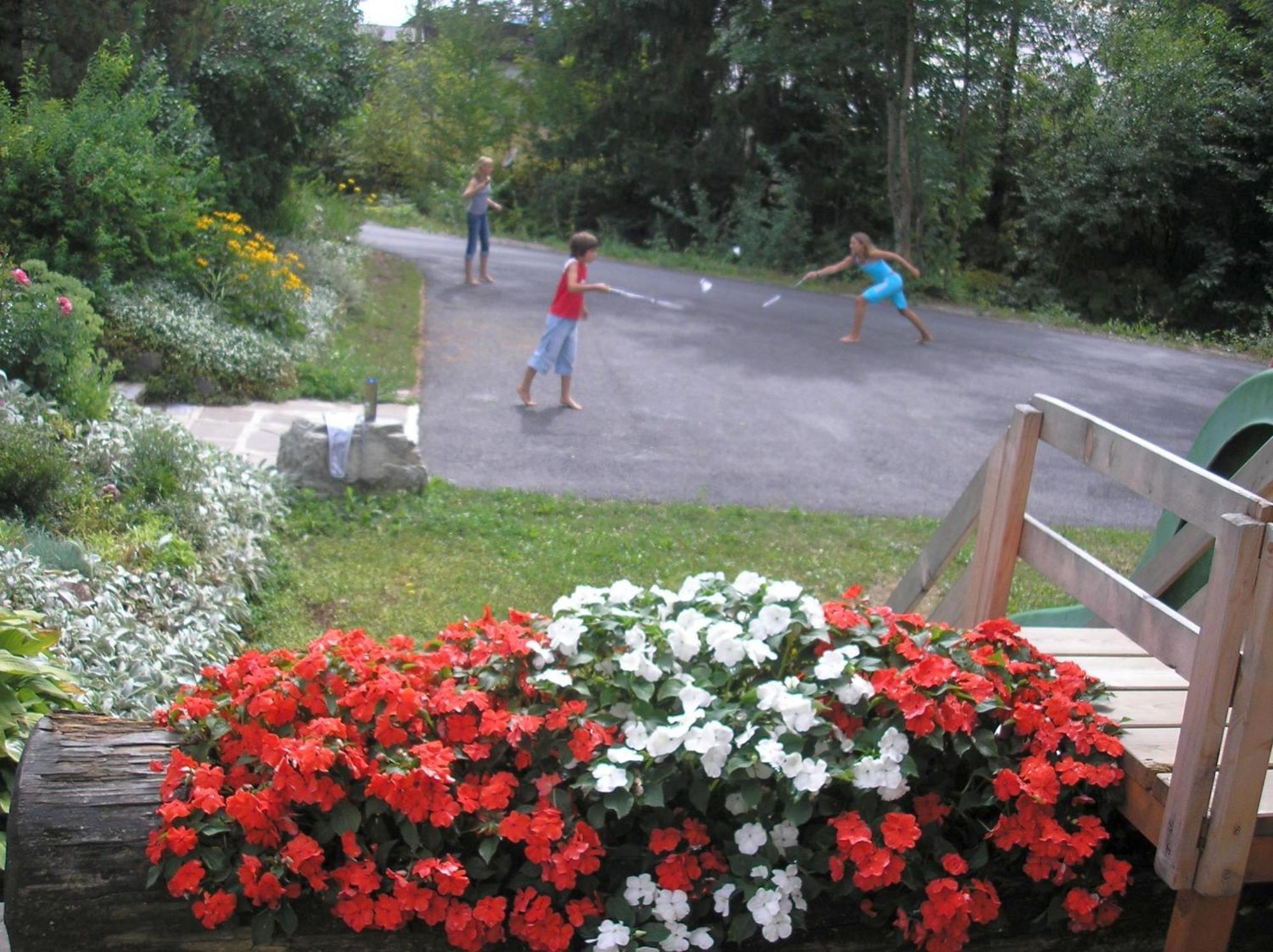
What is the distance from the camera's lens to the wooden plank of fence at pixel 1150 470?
2629 mm

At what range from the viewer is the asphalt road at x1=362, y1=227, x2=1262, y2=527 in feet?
28.9

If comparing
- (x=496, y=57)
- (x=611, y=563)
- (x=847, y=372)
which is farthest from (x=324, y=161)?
(x=611, y=563)

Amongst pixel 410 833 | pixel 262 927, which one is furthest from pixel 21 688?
pixel 410 833

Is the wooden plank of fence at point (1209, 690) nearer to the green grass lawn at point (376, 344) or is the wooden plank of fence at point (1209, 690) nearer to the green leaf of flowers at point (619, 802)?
the green leaf of flowers at point (619, 802)

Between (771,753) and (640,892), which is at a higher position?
(771,753)

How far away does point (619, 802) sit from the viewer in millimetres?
2590

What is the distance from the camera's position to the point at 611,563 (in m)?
6.77

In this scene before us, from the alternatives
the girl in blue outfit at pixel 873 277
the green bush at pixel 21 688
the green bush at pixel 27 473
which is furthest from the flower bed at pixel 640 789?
the girl in blue outfit at pixel 873 277

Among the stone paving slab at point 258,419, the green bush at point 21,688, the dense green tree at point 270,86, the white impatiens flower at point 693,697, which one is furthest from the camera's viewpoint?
the dense green tree at point 270,86

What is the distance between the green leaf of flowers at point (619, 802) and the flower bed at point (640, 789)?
0.08 feet

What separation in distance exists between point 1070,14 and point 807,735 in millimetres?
22923

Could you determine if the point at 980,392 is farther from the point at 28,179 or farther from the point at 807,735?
the point at 807,735

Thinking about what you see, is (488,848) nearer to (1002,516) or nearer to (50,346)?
(1002,516)

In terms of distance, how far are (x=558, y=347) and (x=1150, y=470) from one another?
7.66 meters
